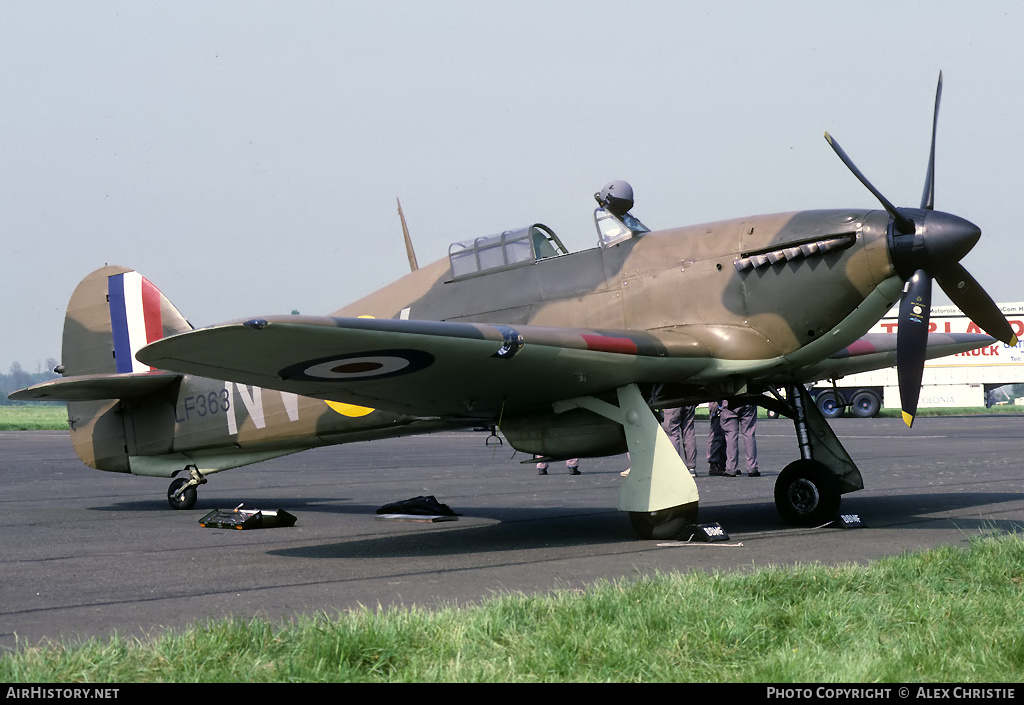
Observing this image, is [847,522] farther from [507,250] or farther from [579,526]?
[507,250]

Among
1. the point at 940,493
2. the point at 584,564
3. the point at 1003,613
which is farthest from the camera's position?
the point at 940,493

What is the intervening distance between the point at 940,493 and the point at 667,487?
202 inches

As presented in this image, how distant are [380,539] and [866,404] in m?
37.8

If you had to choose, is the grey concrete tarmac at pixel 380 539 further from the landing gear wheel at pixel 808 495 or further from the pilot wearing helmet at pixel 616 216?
the pilot wearing helmet at pixel 616 216

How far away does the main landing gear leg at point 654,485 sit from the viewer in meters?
7.94

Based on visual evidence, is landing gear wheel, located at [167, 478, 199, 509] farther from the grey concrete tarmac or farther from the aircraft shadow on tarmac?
the aircraft shadow on tarmac

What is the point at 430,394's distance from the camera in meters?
8.23

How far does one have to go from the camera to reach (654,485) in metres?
7.97

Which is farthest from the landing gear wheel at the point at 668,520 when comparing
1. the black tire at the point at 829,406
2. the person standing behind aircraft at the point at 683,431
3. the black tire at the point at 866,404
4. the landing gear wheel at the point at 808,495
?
the black tire at the point at 866,404

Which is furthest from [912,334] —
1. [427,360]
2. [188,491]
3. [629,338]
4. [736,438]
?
[188,491]

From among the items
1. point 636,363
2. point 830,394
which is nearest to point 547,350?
point 636,363

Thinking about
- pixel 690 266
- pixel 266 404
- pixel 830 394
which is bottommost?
pixel 830 394

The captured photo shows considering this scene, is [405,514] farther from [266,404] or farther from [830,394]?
[830,394]
